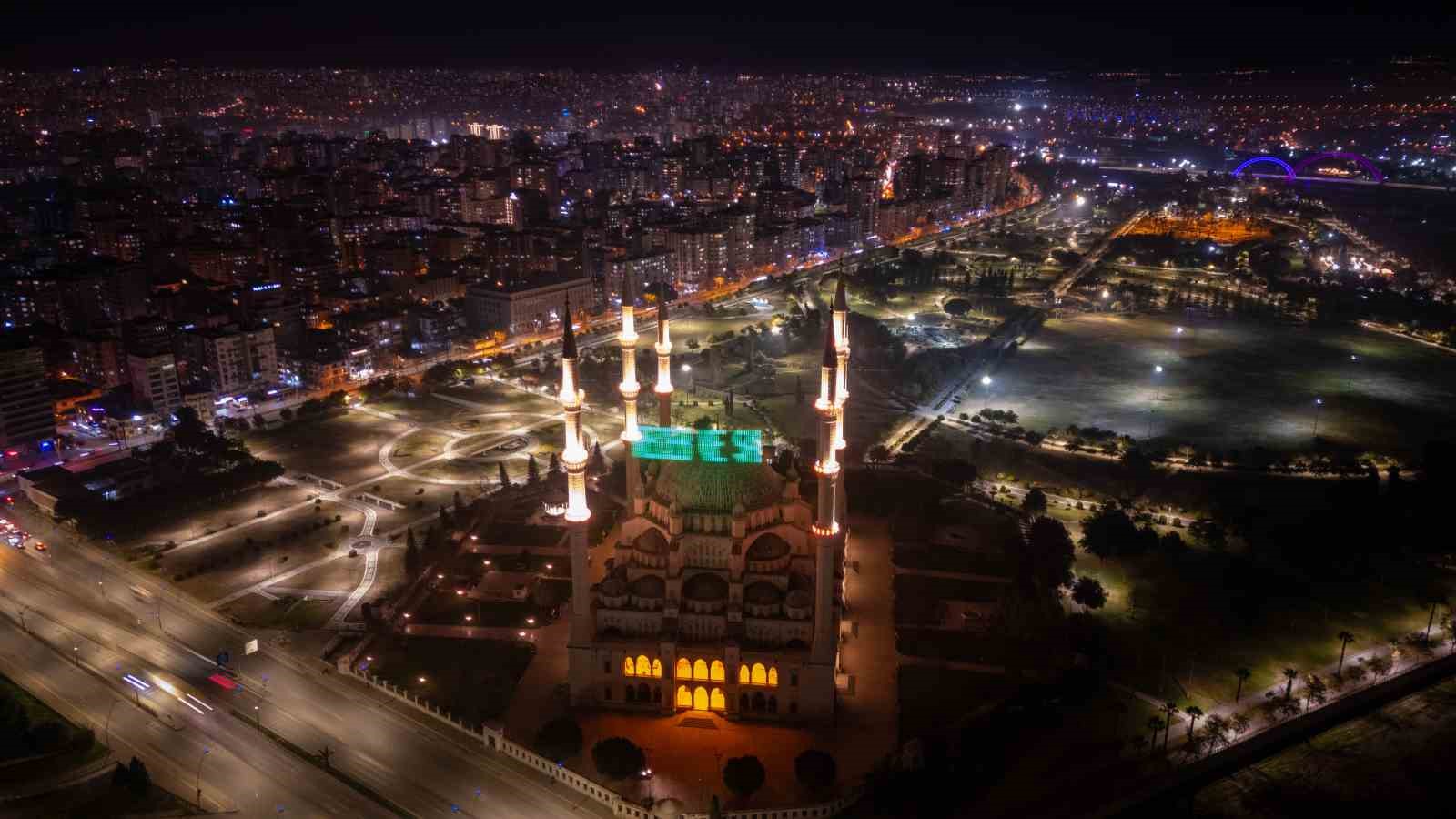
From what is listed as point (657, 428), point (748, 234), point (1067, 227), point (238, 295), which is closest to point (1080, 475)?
point (657, 428)

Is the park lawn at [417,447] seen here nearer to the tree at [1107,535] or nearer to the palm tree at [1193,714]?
the tree at [1107,535]

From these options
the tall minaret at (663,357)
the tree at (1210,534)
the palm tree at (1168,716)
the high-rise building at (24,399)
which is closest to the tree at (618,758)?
the tall minaret at (663,357)

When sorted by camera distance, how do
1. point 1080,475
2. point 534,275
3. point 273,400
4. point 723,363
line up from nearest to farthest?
point 1080,475 → point 273,400 → point 723,363 → point 534,275

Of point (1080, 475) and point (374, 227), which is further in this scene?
point (374, 227)

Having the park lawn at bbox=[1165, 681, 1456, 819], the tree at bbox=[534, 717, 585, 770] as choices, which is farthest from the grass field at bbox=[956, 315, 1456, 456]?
the tree at bbox=[534, 717, 585, 770]

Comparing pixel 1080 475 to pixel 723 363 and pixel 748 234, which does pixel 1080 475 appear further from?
pixel 748 234

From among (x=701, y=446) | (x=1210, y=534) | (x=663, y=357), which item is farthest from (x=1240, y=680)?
(x=663, y=357)

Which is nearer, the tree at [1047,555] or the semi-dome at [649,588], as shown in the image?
the semi-dome at [649,588]

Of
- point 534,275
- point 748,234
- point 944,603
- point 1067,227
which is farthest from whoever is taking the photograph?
point 1067,227
